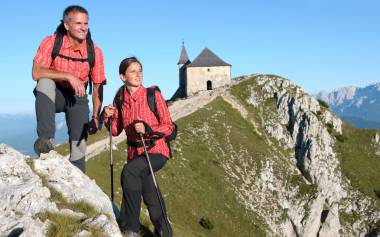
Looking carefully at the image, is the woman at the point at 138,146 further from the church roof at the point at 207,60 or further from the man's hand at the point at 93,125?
the church roof at the point at 207,60

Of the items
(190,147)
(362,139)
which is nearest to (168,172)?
(190,147)

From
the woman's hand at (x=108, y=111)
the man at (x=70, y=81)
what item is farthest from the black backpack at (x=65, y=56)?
the woman's hand at (x=108, y=111)

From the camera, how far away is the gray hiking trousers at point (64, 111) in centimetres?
1037

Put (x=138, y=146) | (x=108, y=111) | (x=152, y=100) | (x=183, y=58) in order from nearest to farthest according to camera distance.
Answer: (x=152, y=100) < (x=138, y=146) < (x=108, y=111) < (x=183, y=58)

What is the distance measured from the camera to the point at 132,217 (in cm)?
1000

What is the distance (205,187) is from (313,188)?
22.5 meters

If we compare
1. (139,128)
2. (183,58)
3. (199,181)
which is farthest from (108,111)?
(183,58)

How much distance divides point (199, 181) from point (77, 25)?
42991 millimetres

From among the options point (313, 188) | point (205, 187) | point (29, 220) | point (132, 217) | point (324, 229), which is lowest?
point (324, 229)

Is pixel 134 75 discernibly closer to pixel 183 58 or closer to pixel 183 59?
pixel 183 59

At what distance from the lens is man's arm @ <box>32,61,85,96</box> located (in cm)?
1020

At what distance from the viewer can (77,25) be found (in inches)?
415

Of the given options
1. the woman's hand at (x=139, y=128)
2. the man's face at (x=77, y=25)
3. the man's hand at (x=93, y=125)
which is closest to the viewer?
the woman's hand at (x=139, y=128)

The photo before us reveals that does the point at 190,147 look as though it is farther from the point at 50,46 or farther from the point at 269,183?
the point at 50,46
